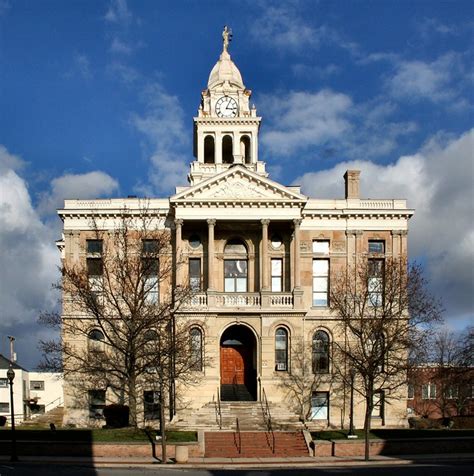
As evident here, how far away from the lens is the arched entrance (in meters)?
47.6

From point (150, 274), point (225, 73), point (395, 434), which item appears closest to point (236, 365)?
point (150, 274)

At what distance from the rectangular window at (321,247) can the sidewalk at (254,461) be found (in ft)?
60.4

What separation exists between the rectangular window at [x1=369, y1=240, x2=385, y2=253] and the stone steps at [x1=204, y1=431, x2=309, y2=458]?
17.0 meters

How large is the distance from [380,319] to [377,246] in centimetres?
1183

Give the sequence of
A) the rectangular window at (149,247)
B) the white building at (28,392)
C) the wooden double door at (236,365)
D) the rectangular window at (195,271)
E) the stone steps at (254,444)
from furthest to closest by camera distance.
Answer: the white building at (28,392), the rectangular window at (195,271), the wooden double door at (236,365), the rectangular window at (149,247), the stone steps at (254,444)

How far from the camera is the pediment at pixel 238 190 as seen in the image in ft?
154

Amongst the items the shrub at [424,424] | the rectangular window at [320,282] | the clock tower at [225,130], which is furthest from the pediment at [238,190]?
the shrub at [424,424]

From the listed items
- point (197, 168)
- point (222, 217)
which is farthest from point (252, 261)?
point (197, 168)

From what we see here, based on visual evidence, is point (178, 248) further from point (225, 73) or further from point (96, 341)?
point (225, 73)

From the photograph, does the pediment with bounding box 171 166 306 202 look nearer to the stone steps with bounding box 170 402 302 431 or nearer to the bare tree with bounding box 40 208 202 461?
Answer: the bare tree with bounding box 40 208 202 461

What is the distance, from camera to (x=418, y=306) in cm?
4209

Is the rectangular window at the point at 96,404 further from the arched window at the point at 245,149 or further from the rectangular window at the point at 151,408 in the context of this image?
the arched window at the point at 245,149

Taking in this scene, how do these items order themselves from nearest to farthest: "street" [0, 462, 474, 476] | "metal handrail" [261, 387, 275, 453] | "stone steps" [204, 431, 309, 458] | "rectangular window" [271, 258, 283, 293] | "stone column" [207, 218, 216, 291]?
"street" [0, 462, 474, 476] < "stone steps" [204, 431, 309, 458] < "metal handrail" [261, 387, 275, 453] < "stone column" [207, 218, 216, 291] < "rectangular window" [271, 258, 283, 293]

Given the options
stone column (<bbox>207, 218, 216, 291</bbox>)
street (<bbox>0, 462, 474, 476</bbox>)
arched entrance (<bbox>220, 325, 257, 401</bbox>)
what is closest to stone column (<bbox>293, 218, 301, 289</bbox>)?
arched entrance (<bbox>220, 325, 257, 401</bbox>)
